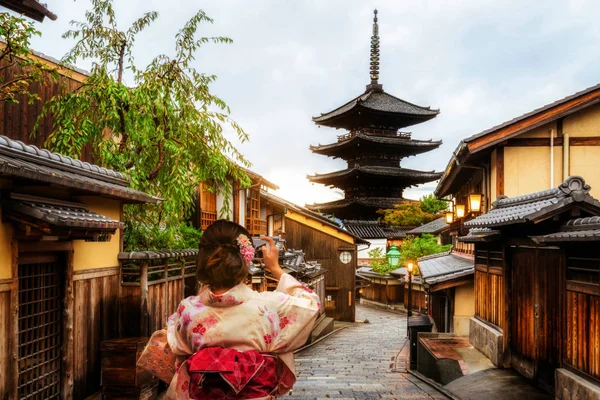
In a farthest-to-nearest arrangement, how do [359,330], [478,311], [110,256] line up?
1. [359,330]
2. [478,311]
3. [110,256]

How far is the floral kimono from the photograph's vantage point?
2646 mm

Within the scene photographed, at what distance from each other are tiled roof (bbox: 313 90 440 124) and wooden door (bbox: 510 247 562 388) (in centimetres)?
2761

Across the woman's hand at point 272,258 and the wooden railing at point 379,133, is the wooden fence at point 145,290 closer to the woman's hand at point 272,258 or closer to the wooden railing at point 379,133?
the woman's hand at point 272,258

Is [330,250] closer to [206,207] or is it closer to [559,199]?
[206,207]

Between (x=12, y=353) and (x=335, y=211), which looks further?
(x=335, y=211)

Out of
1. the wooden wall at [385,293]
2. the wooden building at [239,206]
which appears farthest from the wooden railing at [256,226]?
the wooden wall at [385,293]

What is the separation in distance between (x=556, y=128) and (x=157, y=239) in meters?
9.53

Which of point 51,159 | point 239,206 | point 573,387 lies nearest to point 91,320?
point 51,159

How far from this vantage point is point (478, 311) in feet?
43.8

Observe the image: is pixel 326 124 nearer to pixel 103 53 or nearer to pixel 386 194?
pixel 386 194

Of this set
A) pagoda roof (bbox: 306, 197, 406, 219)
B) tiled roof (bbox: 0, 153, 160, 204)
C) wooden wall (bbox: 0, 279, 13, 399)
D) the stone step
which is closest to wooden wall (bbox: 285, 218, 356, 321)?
the stone step

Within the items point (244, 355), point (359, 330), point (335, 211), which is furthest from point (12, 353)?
point (335, 211)

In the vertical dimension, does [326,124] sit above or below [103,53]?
above

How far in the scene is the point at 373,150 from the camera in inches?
1528
